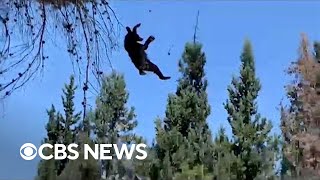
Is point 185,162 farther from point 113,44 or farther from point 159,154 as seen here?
point 113,44

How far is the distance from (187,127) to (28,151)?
3.14m

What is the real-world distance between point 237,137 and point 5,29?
392cm

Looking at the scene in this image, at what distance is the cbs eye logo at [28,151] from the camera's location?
108 centimetres

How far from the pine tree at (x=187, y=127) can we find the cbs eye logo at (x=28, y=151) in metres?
2.77

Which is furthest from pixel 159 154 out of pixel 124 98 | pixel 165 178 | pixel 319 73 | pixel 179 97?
pixel 319 73

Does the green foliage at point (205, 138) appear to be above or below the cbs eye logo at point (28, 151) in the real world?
above

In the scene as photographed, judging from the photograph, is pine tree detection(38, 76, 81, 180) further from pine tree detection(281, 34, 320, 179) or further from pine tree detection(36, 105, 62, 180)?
pine tree detection(281, 34, 320, 179)

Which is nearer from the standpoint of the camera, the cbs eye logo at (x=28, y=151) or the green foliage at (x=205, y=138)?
the cbs eye logo at (x=28, y=151)

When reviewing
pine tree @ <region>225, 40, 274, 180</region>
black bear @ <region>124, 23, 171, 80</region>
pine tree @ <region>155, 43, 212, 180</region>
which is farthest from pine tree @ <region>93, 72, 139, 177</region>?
black bear @ <region>124, 23, 171, 80</region>

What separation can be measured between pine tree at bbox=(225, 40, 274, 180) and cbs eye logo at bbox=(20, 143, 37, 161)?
3.22 m

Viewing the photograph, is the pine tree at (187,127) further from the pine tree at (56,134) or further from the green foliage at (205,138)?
the pine tree at (56,134)

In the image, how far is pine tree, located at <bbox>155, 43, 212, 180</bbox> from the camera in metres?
3.96

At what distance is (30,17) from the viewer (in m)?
0.48

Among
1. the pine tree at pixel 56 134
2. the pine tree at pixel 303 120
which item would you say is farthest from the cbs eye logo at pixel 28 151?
the pine tree at pixel 303 120
